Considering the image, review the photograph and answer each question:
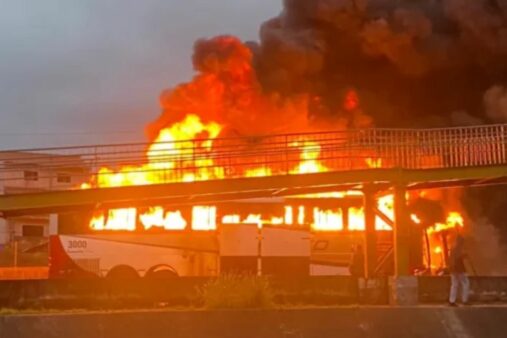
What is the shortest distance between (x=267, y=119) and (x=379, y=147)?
1554cm

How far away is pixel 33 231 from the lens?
204 ft

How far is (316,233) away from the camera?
70.9ft

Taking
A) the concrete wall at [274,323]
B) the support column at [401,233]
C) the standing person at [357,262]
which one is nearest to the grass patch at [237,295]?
the concrete wall at [274,323]

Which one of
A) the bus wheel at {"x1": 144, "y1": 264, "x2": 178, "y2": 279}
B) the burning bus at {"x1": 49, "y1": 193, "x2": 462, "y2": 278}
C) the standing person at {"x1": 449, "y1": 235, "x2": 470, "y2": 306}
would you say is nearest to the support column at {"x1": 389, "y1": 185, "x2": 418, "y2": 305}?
the standing person at {"x1": 449, "y1": 235, "x2": 470, "y2": 306}

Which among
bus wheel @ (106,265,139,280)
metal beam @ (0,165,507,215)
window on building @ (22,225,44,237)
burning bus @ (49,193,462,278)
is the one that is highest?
window on building @ (22,225,44,237)

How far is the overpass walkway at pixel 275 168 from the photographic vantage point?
57.4ft

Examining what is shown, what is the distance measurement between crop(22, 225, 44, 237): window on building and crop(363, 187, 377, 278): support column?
47.5 m

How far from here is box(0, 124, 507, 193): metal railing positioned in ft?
64.7

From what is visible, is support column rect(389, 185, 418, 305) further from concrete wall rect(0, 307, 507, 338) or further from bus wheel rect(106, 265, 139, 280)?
bus wheel rect(106, 265, 139, 280)

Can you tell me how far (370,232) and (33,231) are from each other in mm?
48536

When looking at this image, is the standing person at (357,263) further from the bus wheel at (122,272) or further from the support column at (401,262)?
the bus wheel at (122,272)

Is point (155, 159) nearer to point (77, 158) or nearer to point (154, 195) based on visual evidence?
point (77, 158)

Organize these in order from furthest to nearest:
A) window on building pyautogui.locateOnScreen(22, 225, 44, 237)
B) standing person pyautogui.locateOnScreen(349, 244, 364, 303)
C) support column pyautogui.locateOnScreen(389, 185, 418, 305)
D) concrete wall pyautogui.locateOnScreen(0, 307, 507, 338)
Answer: window on building pyautogui.locateOnScreen(22, 225, 44, 237) → standing person pyautogui.locateOnScreen(349, 244, 364, 303) → support column pyautogui.locateOnScreen(389, 185, 418, 305) → concrete wall pyautogui.locateOnScreen(0, 307, 507, 338)

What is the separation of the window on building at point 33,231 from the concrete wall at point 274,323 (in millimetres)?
48901
